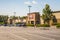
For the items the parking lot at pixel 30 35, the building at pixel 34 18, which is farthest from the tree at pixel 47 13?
the parking lot at pixel 30 35

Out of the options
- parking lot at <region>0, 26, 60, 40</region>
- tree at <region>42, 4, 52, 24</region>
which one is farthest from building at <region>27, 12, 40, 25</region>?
parking lot at <region>0, 26, 60, 40</region>

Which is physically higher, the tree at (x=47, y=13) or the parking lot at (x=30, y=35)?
the tree at (x=47, y=13)

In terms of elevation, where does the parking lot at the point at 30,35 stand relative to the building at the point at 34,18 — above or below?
below

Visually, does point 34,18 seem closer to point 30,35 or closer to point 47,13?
point 47,13

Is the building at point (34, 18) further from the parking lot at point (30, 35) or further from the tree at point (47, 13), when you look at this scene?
the parking lot at point (30, 35)

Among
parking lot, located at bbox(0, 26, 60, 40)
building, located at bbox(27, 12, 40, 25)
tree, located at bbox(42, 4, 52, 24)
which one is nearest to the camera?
parking lot, located at bbox(0, 26, 60, 40)

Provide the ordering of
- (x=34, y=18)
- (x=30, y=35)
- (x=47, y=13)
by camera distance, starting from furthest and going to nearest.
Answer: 1. (x=34, y=18)
2. (x=47, y=13)
3. (x=30, y=35)

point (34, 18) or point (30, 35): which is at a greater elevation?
point (34, 18)

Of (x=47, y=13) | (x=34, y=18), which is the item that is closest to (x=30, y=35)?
(x=47, y=13)

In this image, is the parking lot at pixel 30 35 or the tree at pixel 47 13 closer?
the parking lot at pixel 30 35

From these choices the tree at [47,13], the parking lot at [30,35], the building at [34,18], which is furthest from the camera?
the building at [34,18]

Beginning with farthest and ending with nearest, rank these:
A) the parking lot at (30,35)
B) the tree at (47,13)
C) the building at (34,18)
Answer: the building at (34,18), the tree at (47,13), the parking lot at (30,35)

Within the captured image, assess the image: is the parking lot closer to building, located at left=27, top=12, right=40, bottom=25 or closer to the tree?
the tree

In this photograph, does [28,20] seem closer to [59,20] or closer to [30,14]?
[30,14]
